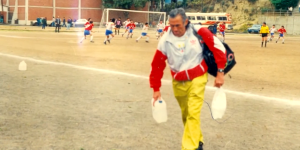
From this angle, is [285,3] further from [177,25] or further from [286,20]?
[177,25]

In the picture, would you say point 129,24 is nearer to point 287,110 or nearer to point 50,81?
point 50,81

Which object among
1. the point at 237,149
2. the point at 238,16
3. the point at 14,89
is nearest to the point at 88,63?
the point at 14,89

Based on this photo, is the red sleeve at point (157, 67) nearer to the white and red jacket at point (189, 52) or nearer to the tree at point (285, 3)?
the white and red jacket at point (189, 52)

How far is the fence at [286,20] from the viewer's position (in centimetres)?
7175

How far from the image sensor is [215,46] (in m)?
4.84

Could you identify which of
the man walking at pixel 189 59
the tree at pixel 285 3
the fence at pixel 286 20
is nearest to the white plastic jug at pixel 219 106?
the man walking at pixel 189 59

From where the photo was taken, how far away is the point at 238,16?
90562mm

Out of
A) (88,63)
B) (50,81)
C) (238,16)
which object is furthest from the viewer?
(238,16)

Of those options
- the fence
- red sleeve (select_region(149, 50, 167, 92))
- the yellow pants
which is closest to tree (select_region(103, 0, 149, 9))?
the fence

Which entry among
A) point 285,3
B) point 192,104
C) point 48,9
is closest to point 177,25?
point 192,104

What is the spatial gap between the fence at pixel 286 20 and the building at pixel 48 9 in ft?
102

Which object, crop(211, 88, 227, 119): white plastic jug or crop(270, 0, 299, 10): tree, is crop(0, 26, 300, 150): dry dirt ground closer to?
crop(211, 88, 227, 119): white plastic jug

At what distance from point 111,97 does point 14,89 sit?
7.94 ft

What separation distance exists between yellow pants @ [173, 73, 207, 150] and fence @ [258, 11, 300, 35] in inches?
2790
